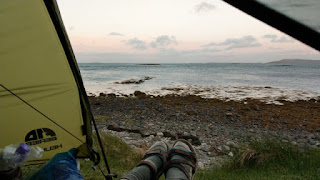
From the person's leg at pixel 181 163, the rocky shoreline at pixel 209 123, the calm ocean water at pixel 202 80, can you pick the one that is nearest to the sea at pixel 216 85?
the calm ocean water at pixel 202 80

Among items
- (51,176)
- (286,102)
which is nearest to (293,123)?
(286,102)

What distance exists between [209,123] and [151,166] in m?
8.71

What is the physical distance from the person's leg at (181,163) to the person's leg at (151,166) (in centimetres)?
12

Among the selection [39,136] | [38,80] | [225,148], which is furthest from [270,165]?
[38,80]

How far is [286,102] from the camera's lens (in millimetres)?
16578

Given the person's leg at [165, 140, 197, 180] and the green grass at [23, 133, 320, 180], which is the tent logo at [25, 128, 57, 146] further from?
the person's leg at [165, 140, 197, 180]

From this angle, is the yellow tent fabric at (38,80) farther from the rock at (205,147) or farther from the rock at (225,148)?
the rock at (225,148)

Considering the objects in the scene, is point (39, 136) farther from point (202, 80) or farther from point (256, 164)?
point (202, 80)

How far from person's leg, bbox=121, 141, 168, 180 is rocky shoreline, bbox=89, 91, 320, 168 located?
295 centimetres

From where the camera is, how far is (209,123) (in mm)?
10953

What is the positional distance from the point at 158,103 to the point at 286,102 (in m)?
8.39

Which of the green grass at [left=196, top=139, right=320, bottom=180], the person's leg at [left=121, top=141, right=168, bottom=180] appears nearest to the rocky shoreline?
the green grass at [left=196, top=139, right=320, bottom=180]

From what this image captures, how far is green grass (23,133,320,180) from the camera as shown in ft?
12.6

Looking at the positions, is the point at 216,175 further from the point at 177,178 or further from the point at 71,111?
the point at 71,111
